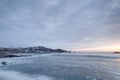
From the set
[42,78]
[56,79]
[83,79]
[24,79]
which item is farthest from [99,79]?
[24,79]

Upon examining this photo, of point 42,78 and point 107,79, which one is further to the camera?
point 42,78

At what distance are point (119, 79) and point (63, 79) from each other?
4.38 meters

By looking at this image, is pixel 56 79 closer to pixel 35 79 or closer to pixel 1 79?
pixel 35 79

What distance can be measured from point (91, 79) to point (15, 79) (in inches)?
254

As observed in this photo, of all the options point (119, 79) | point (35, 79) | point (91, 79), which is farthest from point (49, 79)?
point (119, 79)

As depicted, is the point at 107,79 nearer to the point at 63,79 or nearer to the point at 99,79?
the point at 99,79

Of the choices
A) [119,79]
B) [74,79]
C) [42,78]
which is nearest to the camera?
[119,79]

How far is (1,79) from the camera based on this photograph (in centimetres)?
798

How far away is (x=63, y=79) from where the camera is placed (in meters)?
8.17

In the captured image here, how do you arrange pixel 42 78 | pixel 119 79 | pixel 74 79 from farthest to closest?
pixel 42 78 → pixel 74 79 → pixel 119 79

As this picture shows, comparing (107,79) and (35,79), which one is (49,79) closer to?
(35,79)

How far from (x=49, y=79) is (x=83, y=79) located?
2.90 m

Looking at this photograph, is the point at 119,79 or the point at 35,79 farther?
the point at 35,79

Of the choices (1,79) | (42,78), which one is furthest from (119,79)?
(1,79)
